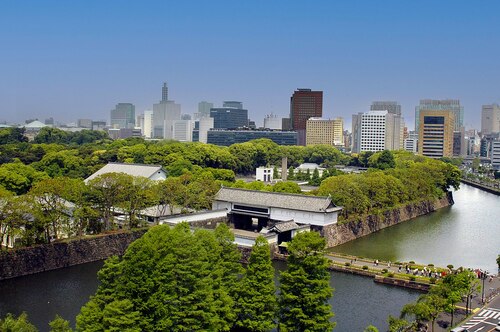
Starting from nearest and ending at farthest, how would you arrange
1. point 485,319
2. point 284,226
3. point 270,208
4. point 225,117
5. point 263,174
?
point 485,319
point 284,226
point 270,208
point 263,174
point 225,117

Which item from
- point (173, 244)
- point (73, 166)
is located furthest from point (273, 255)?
point (73, 166)

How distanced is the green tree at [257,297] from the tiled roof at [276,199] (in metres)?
14.4

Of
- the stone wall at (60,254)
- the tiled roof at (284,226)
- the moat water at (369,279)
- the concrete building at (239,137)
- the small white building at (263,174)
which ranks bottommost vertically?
the moat water at (369,279)

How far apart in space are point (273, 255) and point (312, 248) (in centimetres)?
1188

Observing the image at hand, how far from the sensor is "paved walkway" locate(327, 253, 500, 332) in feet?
61.1

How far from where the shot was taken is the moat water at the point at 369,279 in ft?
63.7

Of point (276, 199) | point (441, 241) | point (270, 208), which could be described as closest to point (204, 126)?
point (276, 199)

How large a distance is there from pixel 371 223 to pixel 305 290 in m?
21.3

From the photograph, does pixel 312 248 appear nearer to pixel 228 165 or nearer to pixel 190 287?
pixel 190 287

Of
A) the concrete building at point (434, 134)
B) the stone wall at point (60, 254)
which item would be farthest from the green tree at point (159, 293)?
the concrete building at point (434, 134)

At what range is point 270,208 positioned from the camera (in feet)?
105

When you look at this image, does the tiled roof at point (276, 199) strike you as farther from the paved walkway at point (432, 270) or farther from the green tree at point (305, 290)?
the green tree at point (305, 290)

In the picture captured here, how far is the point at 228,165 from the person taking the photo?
61531 mm

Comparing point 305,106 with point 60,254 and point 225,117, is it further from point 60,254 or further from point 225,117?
point 60,254
